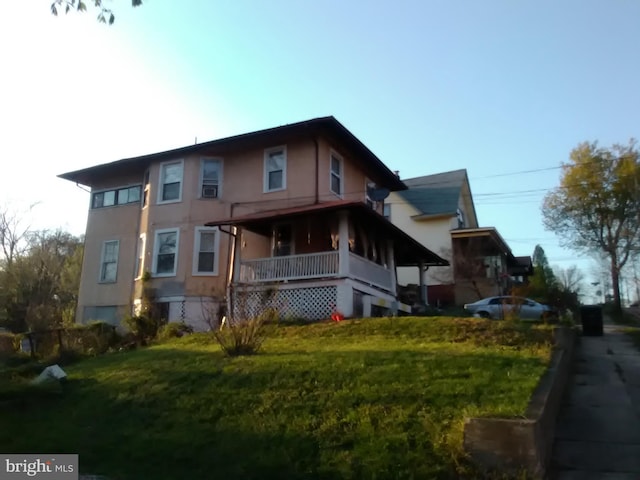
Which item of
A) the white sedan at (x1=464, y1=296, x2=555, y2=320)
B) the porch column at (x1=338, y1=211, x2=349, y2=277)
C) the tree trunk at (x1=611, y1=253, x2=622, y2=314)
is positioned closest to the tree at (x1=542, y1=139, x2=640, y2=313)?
the tree trunk at (x1=611, y1=253, x2=622, y2=314)

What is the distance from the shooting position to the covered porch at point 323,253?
16516 millimetres

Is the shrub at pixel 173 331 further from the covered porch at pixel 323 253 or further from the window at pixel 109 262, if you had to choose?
the window at pixel 109 262

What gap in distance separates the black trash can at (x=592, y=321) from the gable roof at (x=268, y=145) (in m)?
9.21

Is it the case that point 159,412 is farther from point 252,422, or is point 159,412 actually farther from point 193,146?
point 193,146

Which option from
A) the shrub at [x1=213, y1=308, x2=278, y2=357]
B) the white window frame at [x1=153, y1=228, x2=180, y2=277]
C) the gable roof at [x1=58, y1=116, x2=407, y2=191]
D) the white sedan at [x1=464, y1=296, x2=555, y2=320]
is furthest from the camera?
the white window frame at [x1=153, y1=228, x2=180, y2=277]

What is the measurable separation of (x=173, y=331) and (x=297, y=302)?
3761 mm

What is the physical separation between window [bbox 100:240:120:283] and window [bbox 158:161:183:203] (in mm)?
3186

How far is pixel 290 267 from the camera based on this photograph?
17391 mm

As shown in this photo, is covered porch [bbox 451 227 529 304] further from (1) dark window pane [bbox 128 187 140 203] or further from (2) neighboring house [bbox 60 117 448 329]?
(1) dark window pane [bbox 128 187 140 203]

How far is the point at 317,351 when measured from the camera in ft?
35.1

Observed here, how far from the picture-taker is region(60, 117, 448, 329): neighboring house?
57.0ft

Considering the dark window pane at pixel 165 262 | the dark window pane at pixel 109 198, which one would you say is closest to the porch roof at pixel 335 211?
the dark window pane at pixel 165 262

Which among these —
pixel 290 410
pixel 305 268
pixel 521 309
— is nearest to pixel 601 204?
pixel 521 309

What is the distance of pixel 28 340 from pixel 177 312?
4676 mm
